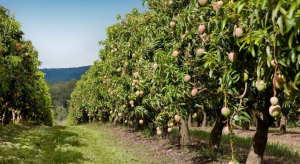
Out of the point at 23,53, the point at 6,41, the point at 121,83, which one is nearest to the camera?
the point at 121,83

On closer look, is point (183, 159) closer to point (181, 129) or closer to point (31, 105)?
point (181, 129)

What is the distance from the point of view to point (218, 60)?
11.7 feet

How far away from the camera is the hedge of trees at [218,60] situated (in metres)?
2.41

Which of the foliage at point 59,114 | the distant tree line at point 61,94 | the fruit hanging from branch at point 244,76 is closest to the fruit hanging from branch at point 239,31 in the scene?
the fruit hanging from branch at point 244,76

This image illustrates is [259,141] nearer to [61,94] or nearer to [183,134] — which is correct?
[183,134]

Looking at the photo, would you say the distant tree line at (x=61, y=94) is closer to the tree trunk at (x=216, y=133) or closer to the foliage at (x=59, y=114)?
the foliage at (x=59, y=114)

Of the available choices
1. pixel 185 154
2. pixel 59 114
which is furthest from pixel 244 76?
pixel 59 114

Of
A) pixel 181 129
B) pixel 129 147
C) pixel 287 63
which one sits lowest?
pixel 129 147

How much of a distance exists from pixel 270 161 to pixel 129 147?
21.1 feet

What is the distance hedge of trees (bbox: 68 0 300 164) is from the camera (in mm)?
2412

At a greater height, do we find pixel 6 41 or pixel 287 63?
pixel 6 41

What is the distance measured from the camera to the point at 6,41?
41.7 feet

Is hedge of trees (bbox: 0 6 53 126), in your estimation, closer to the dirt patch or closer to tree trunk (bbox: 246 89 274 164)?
the dirt patch

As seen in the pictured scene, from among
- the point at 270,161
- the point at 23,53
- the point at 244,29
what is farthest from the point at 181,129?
the point at 23,53
